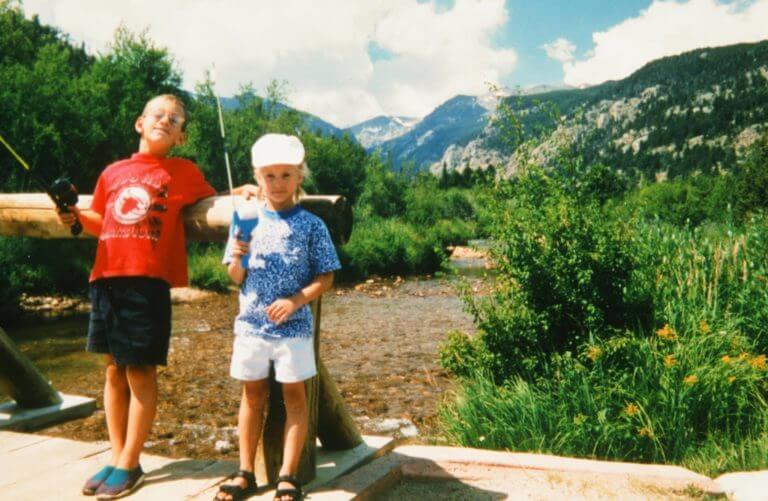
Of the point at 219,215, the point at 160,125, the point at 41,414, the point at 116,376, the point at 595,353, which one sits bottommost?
the point at 595,353

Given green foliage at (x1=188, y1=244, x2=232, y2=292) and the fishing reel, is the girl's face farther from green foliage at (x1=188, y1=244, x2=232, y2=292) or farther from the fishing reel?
green foliage at (x1=188, y1=244, x2=232, y2=292)

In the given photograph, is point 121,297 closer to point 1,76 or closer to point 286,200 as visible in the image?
point 286,200

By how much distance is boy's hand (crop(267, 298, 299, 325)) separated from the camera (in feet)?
8.03

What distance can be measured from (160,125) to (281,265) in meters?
0.93

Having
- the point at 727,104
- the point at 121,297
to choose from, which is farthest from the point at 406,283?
the point at 727,104

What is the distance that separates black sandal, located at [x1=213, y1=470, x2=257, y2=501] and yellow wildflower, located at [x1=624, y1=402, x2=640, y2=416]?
8.80 ft

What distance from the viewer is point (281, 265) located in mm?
2525

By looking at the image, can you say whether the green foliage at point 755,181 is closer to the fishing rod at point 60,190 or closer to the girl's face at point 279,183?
the girl's face at point 279,183

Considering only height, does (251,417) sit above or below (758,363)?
above

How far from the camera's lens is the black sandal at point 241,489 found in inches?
98.7

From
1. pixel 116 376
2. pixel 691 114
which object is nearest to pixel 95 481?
pixel 116 376

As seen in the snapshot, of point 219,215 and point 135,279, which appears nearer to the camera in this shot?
point 135,279

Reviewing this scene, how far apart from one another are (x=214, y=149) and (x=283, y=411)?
2664 cm

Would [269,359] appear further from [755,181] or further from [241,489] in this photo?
[755,181]
